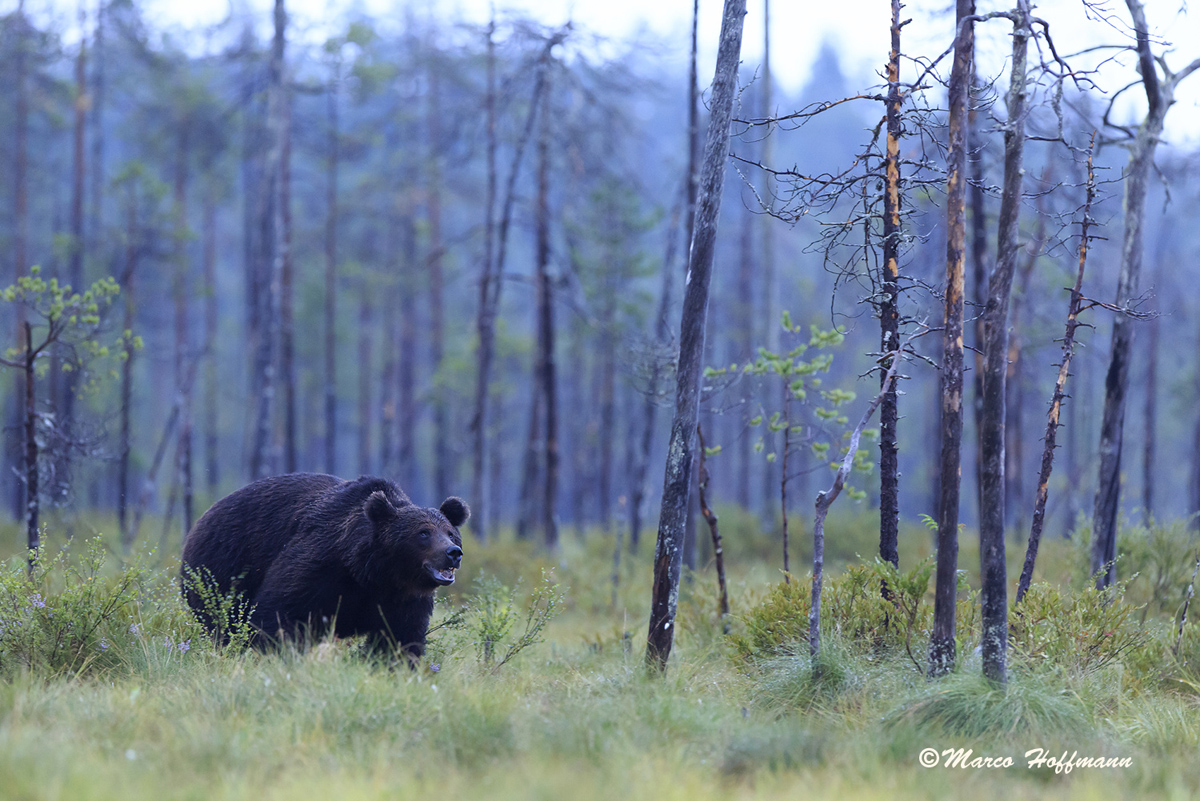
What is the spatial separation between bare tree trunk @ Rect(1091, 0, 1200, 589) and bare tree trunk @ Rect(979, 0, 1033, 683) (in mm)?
4576

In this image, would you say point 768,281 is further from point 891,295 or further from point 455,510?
point 455,510

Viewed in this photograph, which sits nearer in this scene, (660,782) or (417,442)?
(660,782)

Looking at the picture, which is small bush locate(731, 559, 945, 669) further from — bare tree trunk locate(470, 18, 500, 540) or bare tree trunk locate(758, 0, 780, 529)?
bare tree trunk locate(758, 0, 780, 529)

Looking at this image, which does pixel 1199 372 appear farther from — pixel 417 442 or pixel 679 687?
pixel 417 442

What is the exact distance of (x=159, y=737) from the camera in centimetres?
501

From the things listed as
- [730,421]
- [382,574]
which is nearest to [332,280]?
[730,421]

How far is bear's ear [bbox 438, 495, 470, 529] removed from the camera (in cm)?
752

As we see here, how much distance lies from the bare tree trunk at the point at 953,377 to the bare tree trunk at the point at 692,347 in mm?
1668

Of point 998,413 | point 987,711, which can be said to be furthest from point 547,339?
point 987,711

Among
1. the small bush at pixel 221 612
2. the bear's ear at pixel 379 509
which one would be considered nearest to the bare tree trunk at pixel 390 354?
the small bush at pixel 221 612

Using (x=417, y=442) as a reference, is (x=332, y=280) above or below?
above

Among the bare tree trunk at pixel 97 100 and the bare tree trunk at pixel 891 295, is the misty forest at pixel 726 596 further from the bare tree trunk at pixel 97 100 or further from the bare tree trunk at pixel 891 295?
the bare tree trunk at pixel 97 100

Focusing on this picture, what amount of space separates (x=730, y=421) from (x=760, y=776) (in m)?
35.5

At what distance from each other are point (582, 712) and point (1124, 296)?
24.8ft
